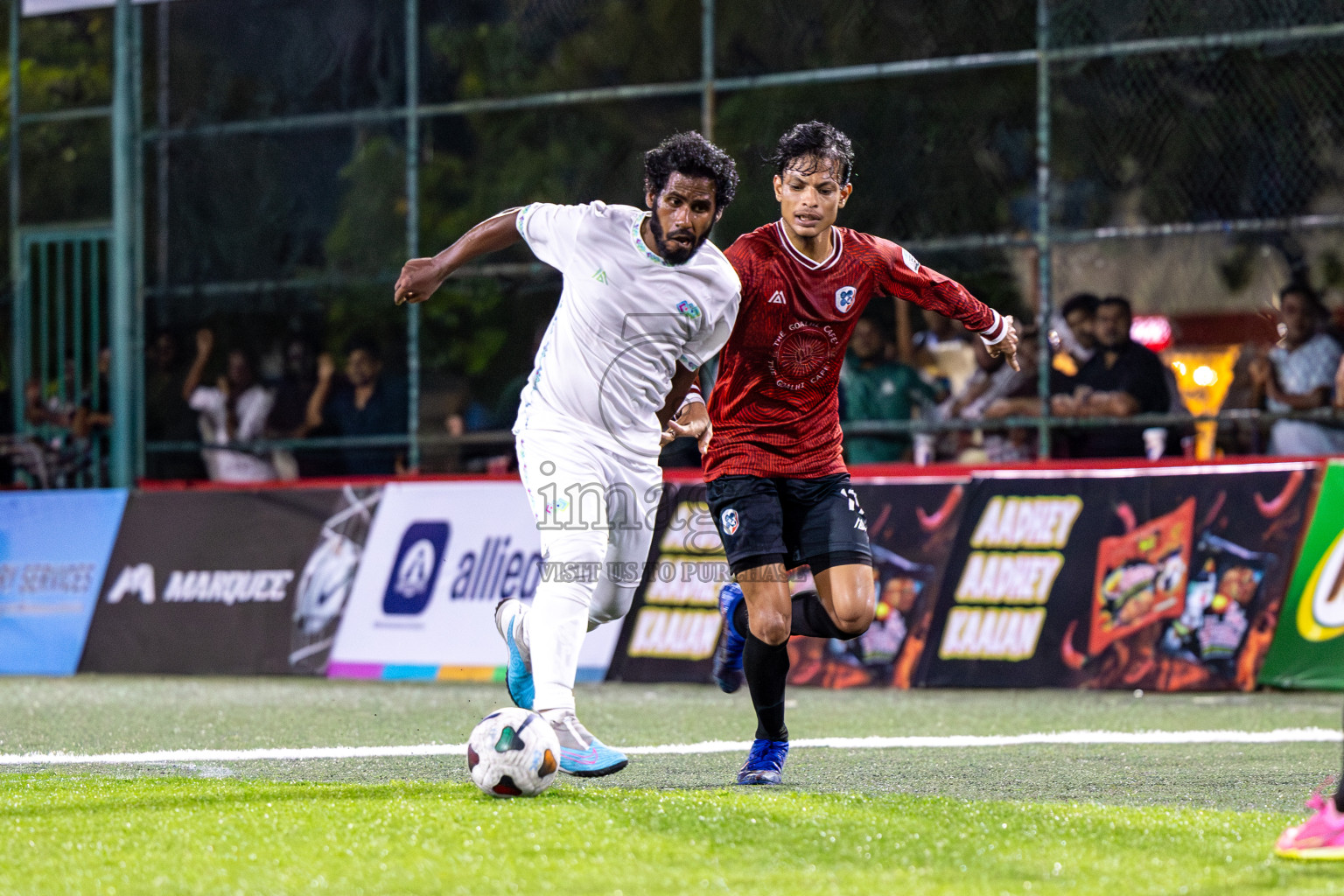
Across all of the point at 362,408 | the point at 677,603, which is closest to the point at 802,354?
the point at 677,603

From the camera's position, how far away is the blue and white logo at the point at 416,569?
12352 mm

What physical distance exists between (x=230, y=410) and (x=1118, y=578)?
7874 mm

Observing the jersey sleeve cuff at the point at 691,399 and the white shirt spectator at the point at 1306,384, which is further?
the white shirt spectator at the point at 1306,384

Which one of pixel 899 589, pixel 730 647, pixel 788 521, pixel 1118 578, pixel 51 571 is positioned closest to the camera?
pixel 788 521

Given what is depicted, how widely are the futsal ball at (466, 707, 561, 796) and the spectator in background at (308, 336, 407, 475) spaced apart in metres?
9.32

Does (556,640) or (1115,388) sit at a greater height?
(1115,388)

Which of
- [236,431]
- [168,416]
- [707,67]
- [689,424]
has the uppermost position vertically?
[707,67]

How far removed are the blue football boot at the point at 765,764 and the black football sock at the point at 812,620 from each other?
1.41 feet

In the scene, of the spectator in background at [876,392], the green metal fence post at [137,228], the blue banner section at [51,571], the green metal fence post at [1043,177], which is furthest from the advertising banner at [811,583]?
the green metal fence post at [137,228]

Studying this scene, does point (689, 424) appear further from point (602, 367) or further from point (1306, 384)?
point (1306, 384)

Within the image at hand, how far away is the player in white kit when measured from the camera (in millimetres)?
6094

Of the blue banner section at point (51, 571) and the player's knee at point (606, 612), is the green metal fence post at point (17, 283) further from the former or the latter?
the player's knee at point (606, 612)

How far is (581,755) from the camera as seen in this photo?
598 centimetres

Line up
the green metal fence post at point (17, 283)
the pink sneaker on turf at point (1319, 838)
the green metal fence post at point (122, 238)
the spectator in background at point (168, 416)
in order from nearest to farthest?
the pink sneaker on turf at point (1319, 838)
the spectator in background at point (168, 416)
the green metal fence post at point (122, 238)
the green metal fence post at point (17, 283)
